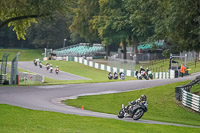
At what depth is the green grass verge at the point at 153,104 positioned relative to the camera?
2355cm

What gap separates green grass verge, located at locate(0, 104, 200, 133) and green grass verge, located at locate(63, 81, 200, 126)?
4948 millimetres

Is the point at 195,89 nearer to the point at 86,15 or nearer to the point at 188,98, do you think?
the point at 188,98

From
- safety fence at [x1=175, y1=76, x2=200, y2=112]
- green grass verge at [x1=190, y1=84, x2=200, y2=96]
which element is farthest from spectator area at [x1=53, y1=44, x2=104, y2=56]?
safety fence at [x1=175, y1=76, x2=200, y2=112]

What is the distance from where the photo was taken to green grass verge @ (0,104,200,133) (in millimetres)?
14753

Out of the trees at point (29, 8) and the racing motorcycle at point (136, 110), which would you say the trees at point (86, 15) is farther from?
the racing motorcycle at point (136, 110)

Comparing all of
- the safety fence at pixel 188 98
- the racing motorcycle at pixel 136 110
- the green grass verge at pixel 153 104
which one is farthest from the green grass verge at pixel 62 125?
the safety fence at pixel 188 98

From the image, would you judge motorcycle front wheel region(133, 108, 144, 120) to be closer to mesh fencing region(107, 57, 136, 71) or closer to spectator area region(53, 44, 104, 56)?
mesh fencing region(107, 57, 136, 71)

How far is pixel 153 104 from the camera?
26.3m

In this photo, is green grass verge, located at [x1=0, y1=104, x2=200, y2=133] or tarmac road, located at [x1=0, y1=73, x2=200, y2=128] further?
tarmac road, located at [x1=0, y1=73, x2=200, y2=128]

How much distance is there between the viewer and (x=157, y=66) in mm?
63688

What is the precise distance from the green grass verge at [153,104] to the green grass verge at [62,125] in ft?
16.2

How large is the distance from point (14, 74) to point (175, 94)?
13.4 meters

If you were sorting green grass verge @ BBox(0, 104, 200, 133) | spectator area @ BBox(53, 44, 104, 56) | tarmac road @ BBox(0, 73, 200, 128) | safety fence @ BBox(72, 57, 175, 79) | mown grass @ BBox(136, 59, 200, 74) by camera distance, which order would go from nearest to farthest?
green grass verge @ BBox(0, 104, 200, 133), tarmac road @ BBox(0, 73, 200, 128), safety fence @ BBox(72, 57, 175, 79), mown grass @ BBox(136, 59, 200, 74), spectator area @ BBox(53, 44, 104, 56)

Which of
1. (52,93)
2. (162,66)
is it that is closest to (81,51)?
(162,66)
